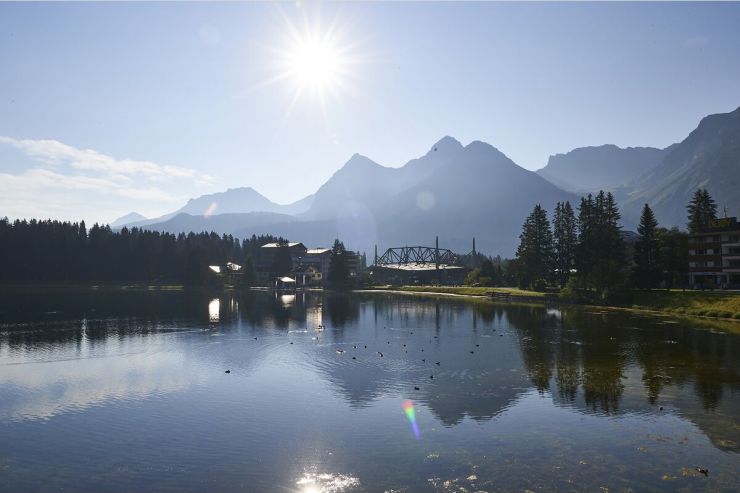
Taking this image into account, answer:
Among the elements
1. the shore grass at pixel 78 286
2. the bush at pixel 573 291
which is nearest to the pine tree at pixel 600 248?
the bush at pixel 573 291

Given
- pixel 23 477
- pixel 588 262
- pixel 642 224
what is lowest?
pixel 23 477

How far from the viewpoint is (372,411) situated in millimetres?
35625

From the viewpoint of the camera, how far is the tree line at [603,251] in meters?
105

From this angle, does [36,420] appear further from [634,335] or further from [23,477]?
[634,335]

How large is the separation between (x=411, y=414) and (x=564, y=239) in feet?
373

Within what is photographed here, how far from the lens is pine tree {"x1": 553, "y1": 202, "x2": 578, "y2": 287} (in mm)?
134625

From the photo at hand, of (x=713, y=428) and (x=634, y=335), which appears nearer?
(x=713, y=428)

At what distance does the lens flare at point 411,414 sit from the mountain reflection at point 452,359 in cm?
119

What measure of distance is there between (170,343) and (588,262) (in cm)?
9178

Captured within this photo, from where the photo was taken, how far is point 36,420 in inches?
1321

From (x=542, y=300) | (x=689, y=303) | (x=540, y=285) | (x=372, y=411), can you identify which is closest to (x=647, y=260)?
(x=689, y=303)

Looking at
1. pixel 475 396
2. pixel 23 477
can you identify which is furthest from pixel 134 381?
pixel 475 396

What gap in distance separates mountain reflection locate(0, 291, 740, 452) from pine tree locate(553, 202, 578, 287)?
121 ft

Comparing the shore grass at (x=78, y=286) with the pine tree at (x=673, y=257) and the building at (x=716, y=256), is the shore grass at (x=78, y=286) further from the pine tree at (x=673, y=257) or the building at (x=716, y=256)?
the building at (x=716, y=256)
